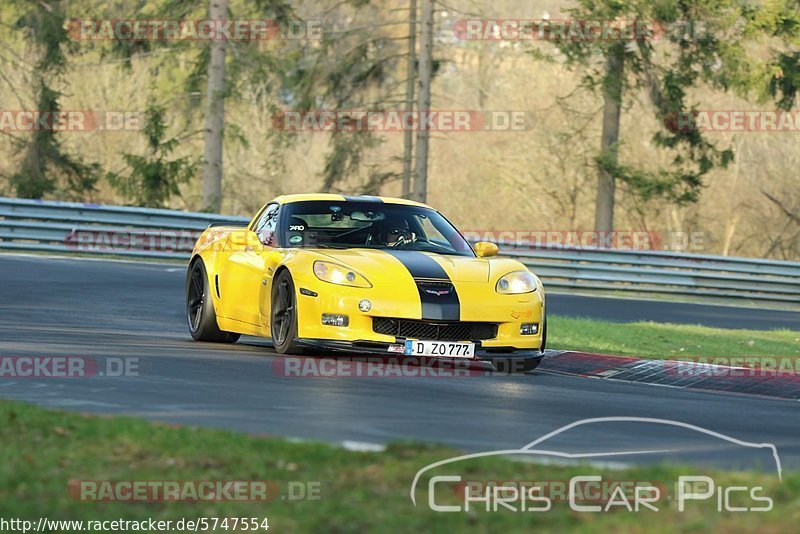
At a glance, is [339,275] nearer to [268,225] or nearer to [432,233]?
[268,225]

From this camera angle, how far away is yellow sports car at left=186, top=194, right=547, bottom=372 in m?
11.8

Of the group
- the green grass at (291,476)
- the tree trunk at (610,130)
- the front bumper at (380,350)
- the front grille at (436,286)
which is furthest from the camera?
the tree trunk at (610,130)

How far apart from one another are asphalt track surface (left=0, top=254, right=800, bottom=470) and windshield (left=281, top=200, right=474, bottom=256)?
1.13 meters

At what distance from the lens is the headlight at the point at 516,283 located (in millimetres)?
12281

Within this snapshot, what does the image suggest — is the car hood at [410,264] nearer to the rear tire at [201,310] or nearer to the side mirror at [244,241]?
the side mirror at [244,241]

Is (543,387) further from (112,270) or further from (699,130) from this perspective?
(699,130)

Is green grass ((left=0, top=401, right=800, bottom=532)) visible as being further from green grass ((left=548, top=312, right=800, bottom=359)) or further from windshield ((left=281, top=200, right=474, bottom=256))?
green grass ((left=548, top=312, right=800, bottom=359))

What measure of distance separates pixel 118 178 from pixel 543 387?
26.1 metres

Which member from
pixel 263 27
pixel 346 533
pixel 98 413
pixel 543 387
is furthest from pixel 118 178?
pixel 346 533

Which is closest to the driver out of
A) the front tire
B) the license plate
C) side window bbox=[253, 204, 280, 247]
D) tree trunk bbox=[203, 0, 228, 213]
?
side window bbox=[253, 204, 280, 247]

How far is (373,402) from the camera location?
30.8 feet

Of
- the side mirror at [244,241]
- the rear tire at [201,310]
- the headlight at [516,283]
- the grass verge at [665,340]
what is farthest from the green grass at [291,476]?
the grass verge at [665,340]

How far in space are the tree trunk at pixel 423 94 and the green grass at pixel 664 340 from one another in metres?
16.0

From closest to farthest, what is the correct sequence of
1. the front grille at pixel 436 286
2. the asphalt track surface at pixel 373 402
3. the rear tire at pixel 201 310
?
the asphalt track surface at pixel 373 402 → the front grille at pixel 436 286 → the rear tire at pixel 201 310
